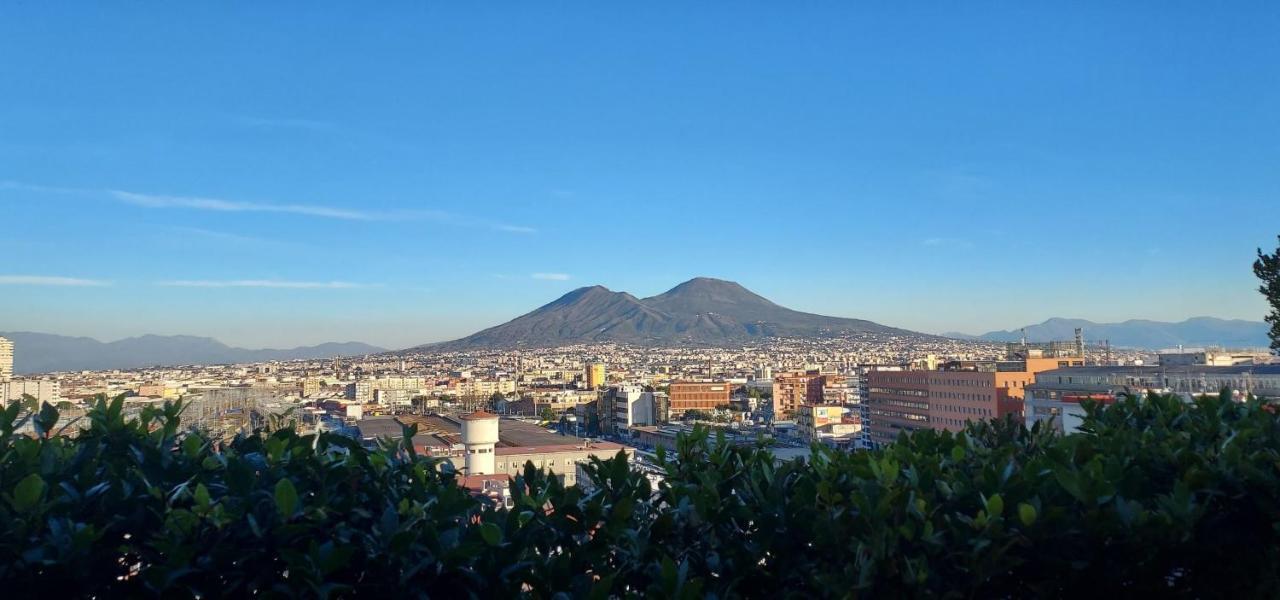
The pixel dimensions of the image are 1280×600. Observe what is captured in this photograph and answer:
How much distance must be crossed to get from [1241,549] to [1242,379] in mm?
25916

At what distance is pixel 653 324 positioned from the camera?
17775 cm

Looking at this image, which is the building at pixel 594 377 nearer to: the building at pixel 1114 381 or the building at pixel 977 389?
the building at pixel 977 389

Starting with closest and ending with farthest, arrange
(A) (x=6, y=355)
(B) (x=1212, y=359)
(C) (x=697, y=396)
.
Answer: (A) (x=6, y=355) → (B) (x=1212, y=359) → (C) (x=697, y=396)

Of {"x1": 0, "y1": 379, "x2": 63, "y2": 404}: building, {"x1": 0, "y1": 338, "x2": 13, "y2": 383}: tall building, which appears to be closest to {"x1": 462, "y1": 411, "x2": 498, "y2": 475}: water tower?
{"x1": 0, "y1": 379, "x2": 63, "y2": 404}: building

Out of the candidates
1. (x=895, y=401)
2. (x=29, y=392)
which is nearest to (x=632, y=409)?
(x=895, y=401)

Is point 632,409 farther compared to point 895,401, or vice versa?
point 632,409

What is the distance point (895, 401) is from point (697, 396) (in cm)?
2241

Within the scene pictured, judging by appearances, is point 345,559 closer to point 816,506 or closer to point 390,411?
point 816,506

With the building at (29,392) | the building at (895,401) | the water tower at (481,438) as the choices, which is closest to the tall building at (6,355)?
the building at (29,392)

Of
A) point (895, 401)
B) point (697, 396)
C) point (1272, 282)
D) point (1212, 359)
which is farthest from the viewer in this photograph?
point (697, 396)

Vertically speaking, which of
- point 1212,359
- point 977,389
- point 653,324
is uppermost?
point 653,324

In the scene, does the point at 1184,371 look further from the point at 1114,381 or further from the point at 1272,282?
the point at 1272,282

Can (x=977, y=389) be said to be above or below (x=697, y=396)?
above

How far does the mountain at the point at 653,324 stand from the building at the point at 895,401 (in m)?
122
